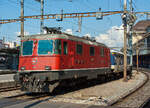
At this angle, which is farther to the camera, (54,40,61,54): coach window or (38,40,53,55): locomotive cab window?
(38,40,53,55): locomotive cab window

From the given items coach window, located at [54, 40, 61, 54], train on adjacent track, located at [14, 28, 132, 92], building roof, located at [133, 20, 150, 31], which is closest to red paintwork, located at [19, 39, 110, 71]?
train on adjacent track, located at [14, 28, 132, 92]

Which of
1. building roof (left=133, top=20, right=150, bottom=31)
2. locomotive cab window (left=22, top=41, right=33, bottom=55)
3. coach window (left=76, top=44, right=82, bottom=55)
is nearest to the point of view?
locomotive cab window (left=22, top=41, right=33, bottom=55)

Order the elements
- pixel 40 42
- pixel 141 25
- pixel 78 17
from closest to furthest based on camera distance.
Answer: pixel 40 42, pixel 78 17, pixel 141 25

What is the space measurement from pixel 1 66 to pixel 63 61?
21.7m

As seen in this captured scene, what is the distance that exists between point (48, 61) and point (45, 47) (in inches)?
33.8

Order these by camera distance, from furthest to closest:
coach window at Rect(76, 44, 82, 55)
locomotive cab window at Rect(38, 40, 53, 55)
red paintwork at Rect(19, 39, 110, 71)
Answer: coach window at Rect(76, 44, 82, 55), locomotive cab window at Rect(38, 40, 53, 55), red paintwork at Rect(19, 39, 110, 71)

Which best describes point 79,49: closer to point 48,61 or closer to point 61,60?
point 61,60

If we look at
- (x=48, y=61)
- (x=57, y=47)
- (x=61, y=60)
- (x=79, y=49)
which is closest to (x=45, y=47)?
(x=57, y=47)

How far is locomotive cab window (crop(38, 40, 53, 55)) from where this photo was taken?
11094 millimetres

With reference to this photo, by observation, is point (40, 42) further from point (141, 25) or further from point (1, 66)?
point (141, 25)

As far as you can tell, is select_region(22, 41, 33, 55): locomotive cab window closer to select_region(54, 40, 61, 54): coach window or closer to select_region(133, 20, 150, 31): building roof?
select_region(54, 40, 61, 54): coach window

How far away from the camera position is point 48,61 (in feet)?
35.8

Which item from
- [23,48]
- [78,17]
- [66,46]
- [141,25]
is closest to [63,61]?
[66,46]

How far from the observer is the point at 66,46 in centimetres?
1162
